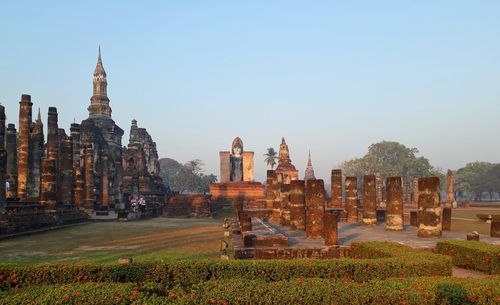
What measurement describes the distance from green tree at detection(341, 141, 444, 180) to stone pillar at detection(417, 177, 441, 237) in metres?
62.8

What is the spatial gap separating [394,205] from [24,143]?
22.5 metres

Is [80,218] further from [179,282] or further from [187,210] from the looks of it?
[179,282]

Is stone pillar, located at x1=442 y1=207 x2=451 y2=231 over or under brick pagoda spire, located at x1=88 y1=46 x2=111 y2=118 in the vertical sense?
under

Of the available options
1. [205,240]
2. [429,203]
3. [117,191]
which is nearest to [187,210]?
[117,191]

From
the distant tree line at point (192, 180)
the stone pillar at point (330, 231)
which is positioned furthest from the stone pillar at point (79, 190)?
the distant tree line at point (192, 180)

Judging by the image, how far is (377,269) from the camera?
310 inches

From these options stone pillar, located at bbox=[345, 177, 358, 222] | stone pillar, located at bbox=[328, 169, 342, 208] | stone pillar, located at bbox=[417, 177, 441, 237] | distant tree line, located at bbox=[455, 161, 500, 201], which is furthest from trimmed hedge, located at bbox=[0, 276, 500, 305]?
distant tree line, located at bbox=[455, 161, 500, 201]

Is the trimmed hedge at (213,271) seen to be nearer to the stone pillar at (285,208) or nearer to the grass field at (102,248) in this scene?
the grass field at (102,248)

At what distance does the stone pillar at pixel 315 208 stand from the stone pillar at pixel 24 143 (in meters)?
19.1

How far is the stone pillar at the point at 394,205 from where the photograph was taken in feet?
62.3

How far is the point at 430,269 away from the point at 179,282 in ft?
15.7

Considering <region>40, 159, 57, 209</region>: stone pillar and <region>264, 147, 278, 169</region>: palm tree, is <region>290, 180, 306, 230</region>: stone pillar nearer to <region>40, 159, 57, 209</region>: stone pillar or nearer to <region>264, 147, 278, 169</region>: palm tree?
<region>40, 159, 57, 209</region>: stone pillar

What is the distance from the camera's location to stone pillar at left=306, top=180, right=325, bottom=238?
15.6 meters

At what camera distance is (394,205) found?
19.1m
